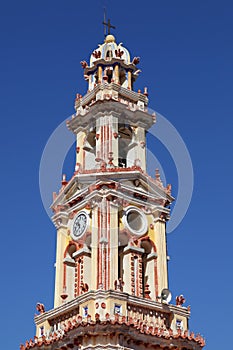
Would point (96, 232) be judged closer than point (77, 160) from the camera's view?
Yes

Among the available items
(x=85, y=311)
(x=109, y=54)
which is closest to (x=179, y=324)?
(x=85, y=311)

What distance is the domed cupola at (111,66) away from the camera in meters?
44.9

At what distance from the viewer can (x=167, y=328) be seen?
35.8 metres

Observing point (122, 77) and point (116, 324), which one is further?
point (122, 77)

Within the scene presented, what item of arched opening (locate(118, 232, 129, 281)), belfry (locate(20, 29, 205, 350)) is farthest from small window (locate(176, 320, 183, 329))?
arched opening (locate(118, 232, 129, 281))

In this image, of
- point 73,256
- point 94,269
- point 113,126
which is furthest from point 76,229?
point 113,126

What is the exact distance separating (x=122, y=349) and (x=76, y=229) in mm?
9080

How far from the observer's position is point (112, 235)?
37.2 m

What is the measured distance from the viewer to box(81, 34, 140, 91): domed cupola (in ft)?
147

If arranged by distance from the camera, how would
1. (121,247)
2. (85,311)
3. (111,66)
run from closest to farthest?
(85,311)
(121,247)
(111,66)

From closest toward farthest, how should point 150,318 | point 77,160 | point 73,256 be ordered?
1. point 150,318
2. point 73,256
3. point 77,160

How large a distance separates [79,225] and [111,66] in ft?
38.2

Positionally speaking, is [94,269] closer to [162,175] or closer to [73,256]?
[73,256]

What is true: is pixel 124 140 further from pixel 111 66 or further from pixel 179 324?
pixel 179 324
